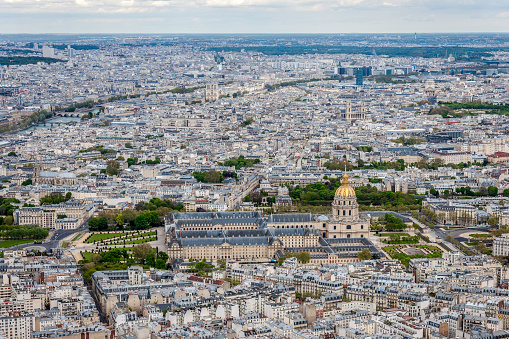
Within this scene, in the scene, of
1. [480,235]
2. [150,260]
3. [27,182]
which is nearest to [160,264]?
[150,260]

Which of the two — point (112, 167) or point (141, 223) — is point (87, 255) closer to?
point (141, 223)

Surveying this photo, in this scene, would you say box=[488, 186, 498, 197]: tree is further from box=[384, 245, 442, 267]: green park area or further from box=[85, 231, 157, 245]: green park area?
box=[85, 231, 157, 245]: green park area

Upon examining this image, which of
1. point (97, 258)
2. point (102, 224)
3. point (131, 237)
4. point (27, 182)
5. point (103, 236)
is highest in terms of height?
point (97, 258)

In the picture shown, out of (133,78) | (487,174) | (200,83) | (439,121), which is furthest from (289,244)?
(133,78)

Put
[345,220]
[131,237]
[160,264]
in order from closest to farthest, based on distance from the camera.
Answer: [160,264] < [131,237] < [345,220]

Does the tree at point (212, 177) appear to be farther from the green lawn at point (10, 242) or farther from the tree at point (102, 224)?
the green lawn at point (10, 242)

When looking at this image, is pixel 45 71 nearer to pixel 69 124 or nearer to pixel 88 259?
pixel 69 124
